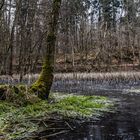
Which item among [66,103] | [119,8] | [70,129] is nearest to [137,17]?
[119,8]

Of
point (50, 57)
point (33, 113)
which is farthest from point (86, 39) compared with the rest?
point (33, 113)

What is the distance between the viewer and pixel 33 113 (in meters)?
10.7

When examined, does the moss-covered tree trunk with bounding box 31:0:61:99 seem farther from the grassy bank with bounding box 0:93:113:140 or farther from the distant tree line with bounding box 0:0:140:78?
the distant tree line with bounding box 0:0:140:78

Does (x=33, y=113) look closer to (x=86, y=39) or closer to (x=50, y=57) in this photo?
(x=50, y=57)

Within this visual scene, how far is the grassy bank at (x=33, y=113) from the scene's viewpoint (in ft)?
27.4

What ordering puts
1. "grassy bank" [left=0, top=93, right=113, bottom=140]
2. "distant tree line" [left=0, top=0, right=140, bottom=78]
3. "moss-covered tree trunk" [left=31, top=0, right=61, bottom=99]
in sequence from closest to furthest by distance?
"grassy bank" [left=0, top=93, right=113, bottom=140]
"moss-covered tree trunk" [left=31, top=0, right=61, bottom=99]
"distant tree line" [left=0, top=0, right=140, bottom=78]

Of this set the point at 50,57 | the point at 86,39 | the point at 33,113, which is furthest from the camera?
the point at 86,39

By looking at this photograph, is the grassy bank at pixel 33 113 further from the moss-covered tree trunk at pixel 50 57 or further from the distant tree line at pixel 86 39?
the distant tree line at pixel 86 39

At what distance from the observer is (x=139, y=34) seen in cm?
4912

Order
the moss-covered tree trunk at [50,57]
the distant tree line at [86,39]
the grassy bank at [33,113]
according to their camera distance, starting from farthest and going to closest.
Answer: the distant tree line at [86,39], the moss-covered tree trunk at [50,57], the grassy bank at [33,113]

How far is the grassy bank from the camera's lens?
27.4 feet

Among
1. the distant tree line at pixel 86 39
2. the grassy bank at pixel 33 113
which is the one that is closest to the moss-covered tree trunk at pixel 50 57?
the grassy bank at pixel 33 113

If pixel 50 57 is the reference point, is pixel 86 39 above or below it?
above

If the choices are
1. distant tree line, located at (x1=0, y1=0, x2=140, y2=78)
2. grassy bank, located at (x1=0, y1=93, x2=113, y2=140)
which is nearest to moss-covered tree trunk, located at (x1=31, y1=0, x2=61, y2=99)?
grassy bank, located at (x1=0, y1=93, x2=113, y2=140)
